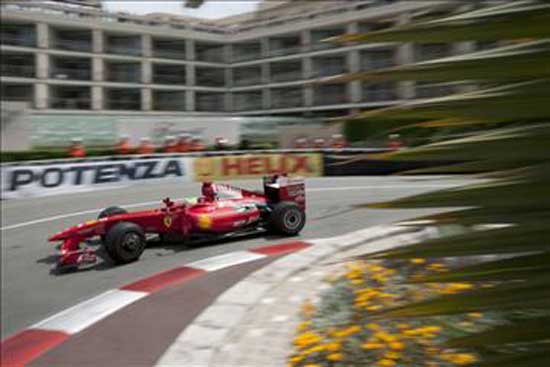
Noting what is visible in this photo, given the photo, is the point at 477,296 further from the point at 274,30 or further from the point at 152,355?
the point at 274,30

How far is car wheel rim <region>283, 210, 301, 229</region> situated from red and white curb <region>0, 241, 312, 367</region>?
302 millimetres

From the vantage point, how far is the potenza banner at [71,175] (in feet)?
30.8

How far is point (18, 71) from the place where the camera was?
146 ft

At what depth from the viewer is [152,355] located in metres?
3.84

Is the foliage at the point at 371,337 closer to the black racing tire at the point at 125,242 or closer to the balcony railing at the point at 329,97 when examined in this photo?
the black racing tire at the point at 125,242

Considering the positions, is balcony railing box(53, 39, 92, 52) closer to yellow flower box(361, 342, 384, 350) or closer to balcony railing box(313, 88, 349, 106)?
balcony railing box(313, 88, 349, 106)

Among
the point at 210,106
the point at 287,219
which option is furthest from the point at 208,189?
the point at 210,106

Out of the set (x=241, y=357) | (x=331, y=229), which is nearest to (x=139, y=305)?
(x=241, y=357)

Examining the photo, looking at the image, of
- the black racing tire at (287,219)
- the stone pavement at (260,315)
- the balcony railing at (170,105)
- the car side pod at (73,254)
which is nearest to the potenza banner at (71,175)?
the car side pod at (73,254)

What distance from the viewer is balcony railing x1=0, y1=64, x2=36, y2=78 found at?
43906mm

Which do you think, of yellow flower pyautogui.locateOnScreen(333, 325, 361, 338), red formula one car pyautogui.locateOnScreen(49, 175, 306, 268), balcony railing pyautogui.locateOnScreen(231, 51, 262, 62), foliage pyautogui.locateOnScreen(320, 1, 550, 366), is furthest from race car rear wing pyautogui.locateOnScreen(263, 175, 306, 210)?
balcony railing pyautogui.locateOnScreen(231, 51, 262, 62)

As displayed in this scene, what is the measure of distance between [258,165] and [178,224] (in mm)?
936

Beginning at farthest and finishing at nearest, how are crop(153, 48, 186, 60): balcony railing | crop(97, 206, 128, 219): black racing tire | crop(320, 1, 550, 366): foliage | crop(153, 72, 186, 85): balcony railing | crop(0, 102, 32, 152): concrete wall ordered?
crop(153, 72, 186, 85): balcony railing → crop(153, 48, 186, 60): balcony railing → crop(0, 102, 32, 152): concrete wall → crop(97, 206, 128, 219): black racing tire → crop(320, 1, 550, 366): foliage

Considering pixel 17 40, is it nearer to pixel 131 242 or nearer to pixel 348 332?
pixel 131 242
